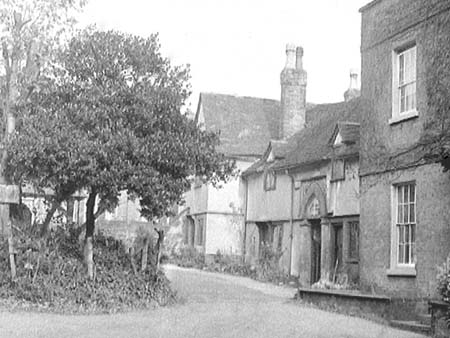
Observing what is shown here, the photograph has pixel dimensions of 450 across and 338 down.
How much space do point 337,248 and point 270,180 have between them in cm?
799

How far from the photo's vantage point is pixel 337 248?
81.0 ft

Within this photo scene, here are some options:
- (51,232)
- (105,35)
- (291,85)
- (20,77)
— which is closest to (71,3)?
(20,77)

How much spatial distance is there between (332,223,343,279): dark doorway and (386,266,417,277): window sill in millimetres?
7163

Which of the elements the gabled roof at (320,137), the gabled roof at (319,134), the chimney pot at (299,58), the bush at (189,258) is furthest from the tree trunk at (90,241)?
the chimney pot at (299,58)

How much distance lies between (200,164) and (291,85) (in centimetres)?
1783

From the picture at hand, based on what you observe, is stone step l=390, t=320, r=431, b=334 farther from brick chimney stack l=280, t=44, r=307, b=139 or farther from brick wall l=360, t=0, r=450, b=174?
brick chimney stack l=280, t=44, r=307, b=139

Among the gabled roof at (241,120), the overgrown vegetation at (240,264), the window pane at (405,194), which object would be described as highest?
the gabled roof at (241,120)

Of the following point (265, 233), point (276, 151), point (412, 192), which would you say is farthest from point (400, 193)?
point (265, 233)

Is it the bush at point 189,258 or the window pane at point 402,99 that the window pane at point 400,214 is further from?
the bush at point 189,258

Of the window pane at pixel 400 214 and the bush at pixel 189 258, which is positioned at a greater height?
the window pane at pixel 400 214

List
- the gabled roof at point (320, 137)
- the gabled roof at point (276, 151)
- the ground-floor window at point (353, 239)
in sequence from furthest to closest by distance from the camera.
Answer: the gabled roof at point (276, 151)
the gabled roof at point (320, 137)
the ground-floor window at point (353, 239)

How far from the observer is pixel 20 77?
2008cm

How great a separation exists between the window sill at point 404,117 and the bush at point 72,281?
22.9 ft

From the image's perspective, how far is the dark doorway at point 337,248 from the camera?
24072 mm
